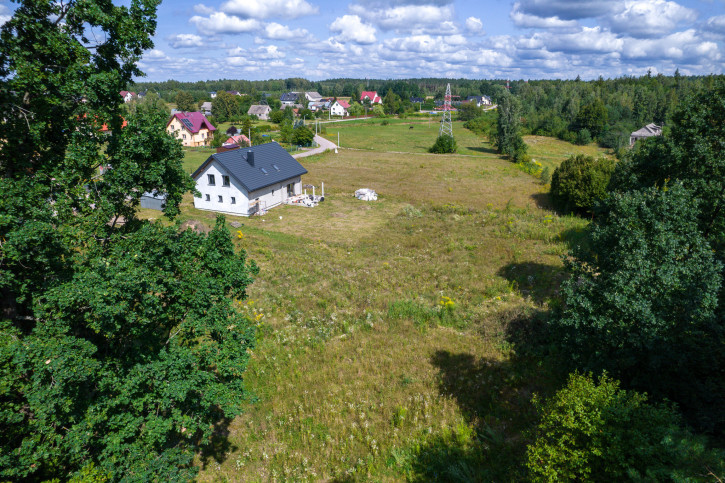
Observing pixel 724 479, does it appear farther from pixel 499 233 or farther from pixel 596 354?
pixel 499 233

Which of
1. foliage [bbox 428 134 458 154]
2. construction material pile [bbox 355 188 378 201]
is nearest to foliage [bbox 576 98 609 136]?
foliage [bbox 428 134 458 154]

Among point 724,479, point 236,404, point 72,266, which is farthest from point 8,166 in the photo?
point 724,479

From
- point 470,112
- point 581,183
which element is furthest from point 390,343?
point 470,112

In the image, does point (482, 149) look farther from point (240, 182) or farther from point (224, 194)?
point (224, 194)

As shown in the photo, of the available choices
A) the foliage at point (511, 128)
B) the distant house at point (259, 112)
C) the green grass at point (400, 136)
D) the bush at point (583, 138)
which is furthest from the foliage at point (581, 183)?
the distant house at point (259, 112)

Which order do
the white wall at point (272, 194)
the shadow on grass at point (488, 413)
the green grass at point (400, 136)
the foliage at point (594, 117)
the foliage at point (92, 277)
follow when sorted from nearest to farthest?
the foliage at point (92, 277)
the shadow on grass at point (488, 413)
the white wall at point (272, 194)
the green grass at point (400, 136)
the foliage at point (594, 117)

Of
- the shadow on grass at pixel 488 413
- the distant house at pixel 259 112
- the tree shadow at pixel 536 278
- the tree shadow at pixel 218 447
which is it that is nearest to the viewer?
the shadow on grass at pixel 488 413

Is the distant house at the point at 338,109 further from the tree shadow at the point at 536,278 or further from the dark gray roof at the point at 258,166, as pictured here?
the tree shadow at the point at 536,278

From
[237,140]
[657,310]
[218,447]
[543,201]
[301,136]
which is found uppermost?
[301,136]
